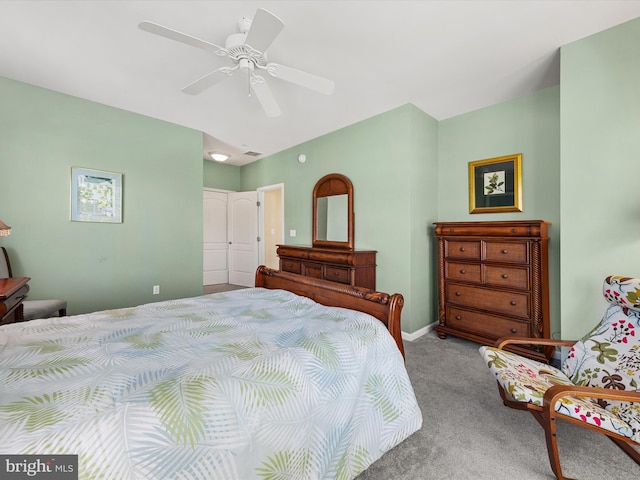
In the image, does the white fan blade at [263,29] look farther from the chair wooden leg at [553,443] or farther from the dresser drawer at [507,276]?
the dresser drawer at [507,276]

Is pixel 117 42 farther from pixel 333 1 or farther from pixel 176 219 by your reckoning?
pixel 176 219

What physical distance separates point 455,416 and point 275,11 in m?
2.94

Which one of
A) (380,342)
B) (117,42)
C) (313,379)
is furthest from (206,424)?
(117,42)

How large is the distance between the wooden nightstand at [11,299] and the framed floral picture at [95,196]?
1.15m

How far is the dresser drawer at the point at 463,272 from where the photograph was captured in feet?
9.60

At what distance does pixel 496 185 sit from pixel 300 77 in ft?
8.22

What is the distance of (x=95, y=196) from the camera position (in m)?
3.27

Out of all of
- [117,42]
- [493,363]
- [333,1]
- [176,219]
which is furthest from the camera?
[176,219]

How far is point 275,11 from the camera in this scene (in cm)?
187

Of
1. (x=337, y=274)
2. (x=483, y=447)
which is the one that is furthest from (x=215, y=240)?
(x=483, y=447)

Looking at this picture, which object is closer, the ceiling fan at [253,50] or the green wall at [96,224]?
the ceiling fan at [253,50]

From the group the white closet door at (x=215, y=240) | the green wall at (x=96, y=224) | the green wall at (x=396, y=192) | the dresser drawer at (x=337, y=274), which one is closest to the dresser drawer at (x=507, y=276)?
the green wall at (x=396, y=192)

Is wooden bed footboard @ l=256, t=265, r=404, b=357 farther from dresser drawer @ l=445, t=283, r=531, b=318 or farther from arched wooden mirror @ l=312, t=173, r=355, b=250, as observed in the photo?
dresser drawer @ l=445, t=283, r=531, b=318

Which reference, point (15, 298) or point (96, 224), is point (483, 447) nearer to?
point (15, 298)
